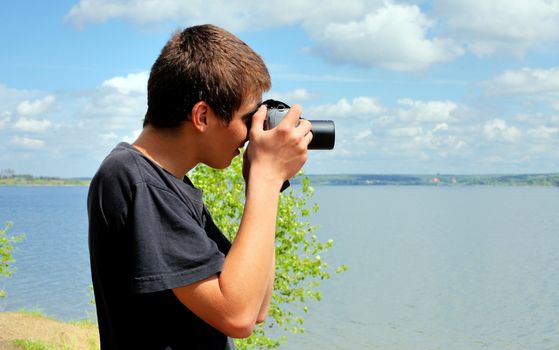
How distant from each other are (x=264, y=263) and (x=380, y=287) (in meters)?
25.9

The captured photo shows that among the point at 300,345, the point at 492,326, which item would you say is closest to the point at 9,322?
the point at 300,345

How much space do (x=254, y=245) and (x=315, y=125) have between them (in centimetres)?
41

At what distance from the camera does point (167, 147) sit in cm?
169

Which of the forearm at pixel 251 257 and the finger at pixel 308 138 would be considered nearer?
the forearm at pixel 251 257

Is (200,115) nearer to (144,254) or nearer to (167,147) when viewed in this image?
(167,147)

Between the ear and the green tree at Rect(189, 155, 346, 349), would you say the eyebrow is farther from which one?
the green tree at Rect(189, 155, 346, 349)

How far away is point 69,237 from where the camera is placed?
51531 mm

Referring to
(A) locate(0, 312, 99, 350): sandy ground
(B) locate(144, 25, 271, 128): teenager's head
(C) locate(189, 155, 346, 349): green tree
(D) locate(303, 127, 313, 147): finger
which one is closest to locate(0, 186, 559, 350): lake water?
(C) locate(189, 155, 346, 349): green tree

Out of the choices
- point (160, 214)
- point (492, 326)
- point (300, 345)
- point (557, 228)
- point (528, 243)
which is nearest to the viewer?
point (160, 214)

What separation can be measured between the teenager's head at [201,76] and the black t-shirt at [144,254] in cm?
13

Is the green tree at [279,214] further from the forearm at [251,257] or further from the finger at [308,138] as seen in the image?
the forearm at [251,257]

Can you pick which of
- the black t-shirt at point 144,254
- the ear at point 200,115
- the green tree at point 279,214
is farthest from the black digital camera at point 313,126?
the green tree at point 279,214

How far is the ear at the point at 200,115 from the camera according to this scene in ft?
5.35

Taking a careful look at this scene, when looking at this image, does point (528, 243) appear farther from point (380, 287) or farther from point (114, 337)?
point (114, 337)
